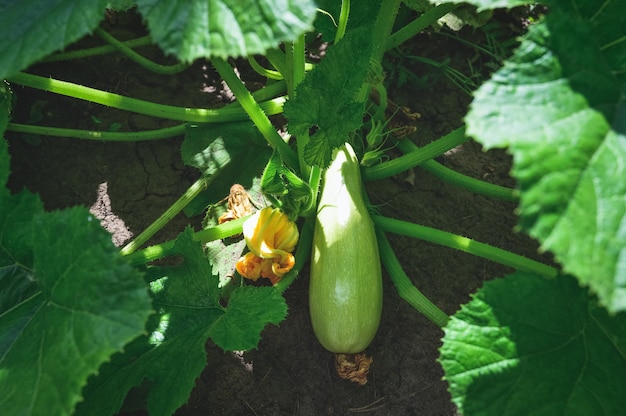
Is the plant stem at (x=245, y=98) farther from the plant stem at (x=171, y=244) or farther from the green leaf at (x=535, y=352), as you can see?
the green leaf at (x=535, y=352)

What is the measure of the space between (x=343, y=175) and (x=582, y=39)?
37.4 inches

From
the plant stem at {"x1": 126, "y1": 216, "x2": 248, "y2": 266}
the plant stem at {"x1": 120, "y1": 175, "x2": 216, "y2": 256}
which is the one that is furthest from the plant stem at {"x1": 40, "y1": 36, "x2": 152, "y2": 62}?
the plant stem at {"x1": 126, "y1": 216, "x2": 248, "y2": 266}

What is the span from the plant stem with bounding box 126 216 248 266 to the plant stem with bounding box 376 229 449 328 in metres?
0.53

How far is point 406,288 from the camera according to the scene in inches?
77.2

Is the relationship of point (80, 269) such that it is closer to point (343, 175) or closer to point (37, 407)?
point (37, 407)

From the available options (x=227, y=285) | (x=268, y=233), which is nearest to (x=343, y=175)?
A: (x=268, y=233)

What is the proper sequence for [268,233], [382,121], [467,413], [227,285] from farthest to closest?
[382,121] < [227,285] < [268,233] < [467,413]

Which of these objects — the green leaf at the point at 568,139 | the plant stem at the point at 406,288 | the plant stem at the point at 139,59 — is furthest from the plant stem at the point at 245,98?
the green leaf at the point at 568,139

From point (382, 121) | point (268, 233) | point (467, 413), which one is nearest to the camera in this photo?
point (467, 413)

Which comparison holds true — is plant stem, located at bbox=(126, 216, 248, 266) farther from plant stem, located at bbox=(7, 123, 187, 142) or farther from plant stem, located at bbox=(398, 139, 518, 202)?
plant stem, located at bbox=(398, 139, 518, 202)

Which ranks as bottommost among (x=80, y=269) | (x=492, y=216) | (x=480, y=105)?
(x=492, y=216)

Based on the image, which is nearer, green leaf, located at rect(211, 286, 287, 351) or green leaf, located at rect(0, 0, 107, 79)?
green leaf, located at rect(0, 0, 107, 79)

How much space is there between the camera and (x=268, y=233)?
1917 millimetres

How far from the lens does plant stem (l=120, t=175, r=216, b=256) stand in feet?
6.60
